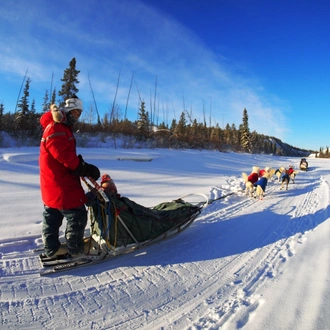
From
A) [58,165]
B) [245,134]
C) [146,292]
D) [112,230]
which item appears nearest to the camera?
[146,292]

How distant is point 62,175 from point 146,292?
1502mm

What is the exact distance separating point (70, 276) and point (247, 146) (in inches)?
1518

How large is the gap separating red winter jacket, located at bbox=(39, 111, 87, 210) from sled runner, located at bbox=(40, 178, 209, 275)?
300 mm

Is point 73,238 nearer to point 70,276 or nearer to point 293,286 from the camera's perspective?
point 70,276

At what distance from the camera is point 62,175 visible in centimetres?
272

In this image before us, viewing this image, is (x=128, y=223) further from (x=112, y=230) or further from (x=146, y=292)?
(x=146, y=292)

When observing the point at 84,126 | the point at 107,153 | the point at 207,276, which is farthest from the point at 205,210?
the point at 84,126

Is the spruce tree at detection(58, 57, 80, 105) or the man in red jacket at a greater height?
the spruce tree at detection(58, 57, 80, 105)

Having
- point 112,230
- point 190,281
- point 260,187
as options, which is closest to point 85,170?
point 112,230

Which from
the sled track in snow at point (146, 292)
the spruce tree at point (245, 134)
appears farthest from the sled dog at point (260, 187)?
the spruce tree at point (245, 134)

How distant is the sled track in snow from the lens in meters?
2.14

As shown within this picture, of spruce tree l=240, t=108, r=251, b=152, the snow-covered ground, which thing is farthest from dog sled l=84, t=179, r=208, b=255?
spruce tree l=240, t=108, r=251, b=152

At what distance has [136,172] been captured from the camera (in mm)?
10164

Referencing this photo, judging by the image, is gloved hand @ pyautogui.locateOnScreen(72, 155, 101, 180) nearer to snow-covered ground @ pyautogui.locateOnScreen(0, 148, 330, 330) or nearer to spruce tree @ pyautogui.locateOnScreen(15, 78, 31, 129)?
snow-covered ground @ pyautogui.locateOnScreen(0, 148, 330, 330)
